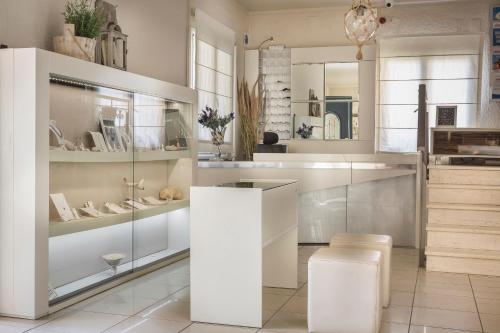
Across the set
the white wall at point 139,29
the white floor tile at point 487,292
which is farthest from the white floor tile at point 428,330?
the white wall at point 139,29

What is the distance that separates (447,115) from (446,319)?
15.6 ft

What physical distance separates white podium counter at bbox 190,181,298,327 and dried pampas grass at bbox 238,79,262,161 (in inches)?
176

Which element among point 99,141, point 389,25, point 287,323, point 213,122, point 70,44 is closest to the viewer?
Answer: point 287,323

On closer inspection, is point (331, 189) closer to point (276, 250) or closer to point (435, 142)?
point (435, 142)

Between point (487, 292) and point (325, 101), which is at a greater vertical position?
point (325, 101)

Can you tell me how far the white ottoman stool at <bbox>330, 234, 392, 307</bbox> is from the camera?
4.07 metres

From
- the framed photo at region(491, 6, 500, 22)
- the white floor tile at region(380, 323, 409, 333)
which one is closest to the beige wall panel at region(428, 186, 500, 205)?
the white floor tile at region(380, 323, 409, 333)

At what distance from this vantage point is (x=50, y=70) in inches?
146

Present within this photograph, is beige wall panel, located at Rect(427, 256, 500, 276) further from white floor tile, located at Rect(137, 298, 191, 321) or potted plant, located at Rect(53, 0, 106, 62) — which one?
potted plant, located at Rect(53, 0, 106, 62)

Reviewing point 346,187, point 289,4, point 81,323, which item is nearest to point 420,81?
point 289,4

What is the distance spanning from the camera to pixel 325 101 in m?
8.41

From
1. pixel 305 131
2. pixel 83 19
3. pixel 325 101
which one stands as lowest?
pixel 305 131

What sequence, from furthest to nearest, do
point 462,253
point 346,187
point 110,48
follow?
1. point 346,187
2. point 462,253
3. point 110,48

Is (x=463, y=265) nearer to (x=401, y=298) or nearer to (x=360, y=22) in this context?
(x=401, y=298)
